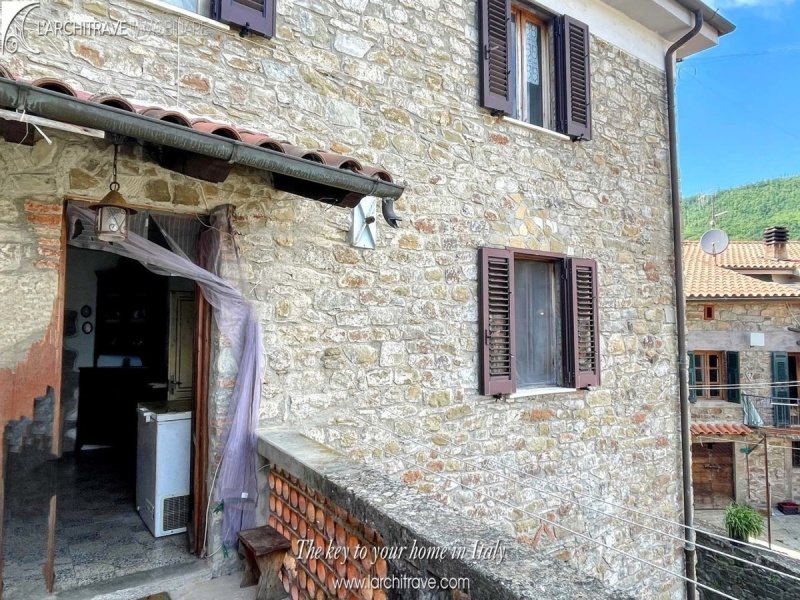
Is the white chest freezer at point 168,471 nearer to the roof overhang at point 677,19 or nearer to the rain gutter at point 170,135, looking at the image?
the rain gutter at point 170,135

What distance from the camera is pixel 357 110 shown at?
372 cm

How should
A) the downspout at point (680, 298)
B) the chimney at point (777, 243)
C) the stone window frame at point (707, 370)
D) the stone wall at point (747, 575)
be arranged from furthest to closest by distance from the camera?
1. the chimney at point (777, 243)
2. the stone window frame at point (707, 370)
3. the stone wall at point (747, 575)
4. the downspout at point (680, 298)

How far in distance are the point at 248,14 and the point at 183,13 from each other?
15.5 inches

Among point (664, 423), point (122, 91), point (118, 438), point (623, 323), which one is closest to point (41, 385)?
point (122, 91)

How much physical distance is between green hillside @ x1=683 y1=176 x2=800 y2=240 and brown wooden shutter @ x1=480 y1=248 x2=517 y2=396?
29.7 m

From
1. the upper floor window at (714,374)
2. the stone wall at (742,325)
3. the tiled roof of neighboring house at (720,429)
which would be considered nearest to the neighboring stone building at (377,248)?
the stone wall at (742,325)

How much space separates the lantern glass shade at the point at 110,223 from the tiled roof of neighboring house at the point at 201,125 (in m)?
0.48

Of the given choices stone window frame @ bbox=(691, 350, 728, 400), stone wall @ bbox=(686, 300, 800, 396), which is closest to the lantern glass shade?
stone wall @ bbox=(686, 300, 800, 396)

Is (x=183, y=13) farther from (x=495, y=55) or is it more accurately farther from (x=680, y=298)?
(x=680, y=298)

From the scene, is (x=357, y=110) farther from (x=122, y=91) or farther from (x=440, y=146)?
(x=122, y=91)

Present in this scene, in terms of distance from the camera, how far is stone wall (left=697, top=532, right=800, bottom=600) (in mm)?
9252

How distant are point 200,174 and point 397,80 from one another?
6.44 ft

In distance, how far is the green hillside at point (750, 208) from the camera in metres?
30.4

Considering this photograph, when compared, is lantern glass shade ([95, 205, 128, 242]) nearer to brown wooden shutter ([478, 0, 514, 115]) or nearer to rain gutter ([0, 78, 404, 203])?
rain gutter ([0, 78, 404, 203])
